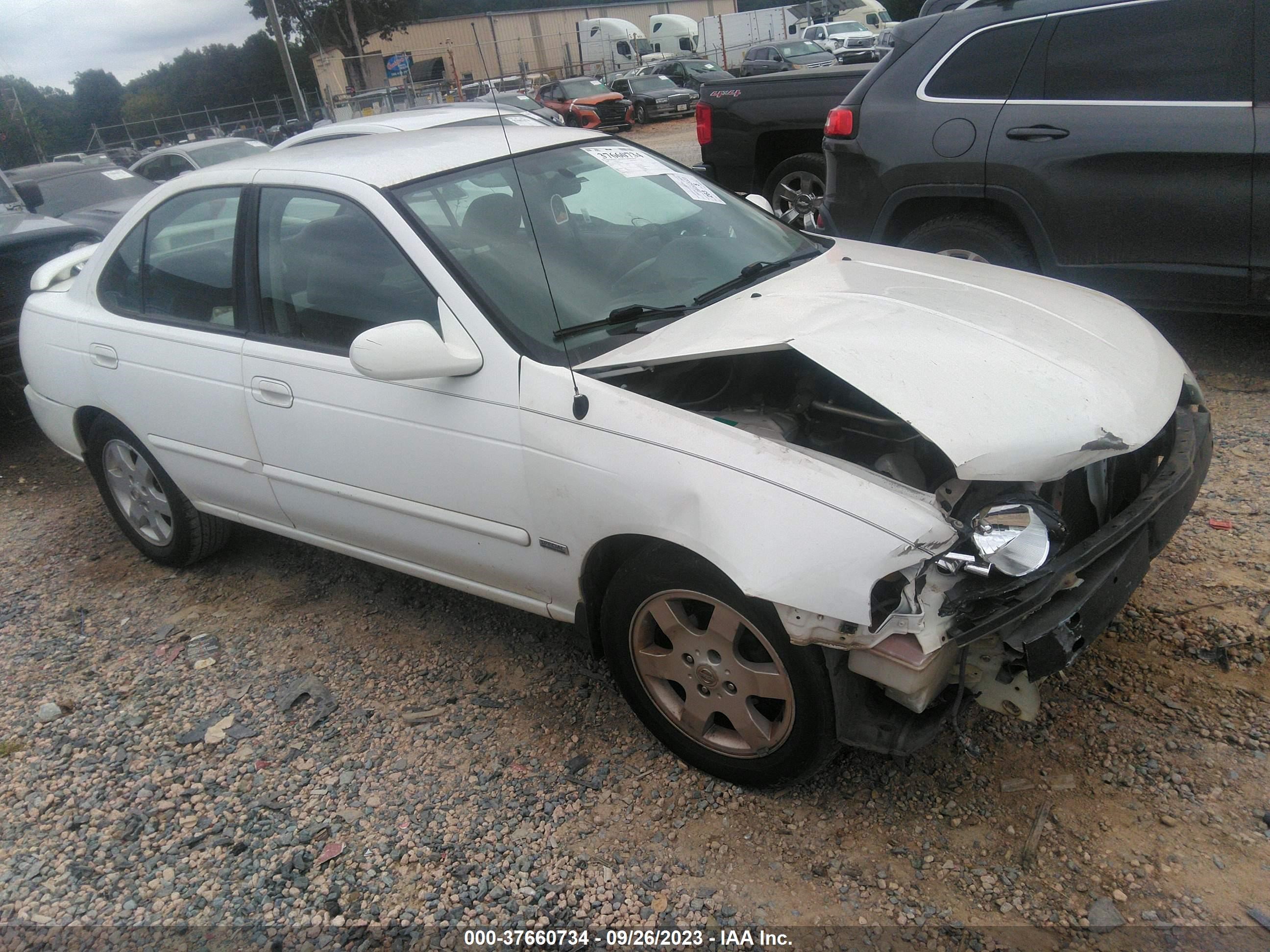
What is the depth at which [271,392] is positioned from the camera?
3250mm

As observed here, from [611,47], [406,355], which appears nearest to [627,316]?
[406,355]

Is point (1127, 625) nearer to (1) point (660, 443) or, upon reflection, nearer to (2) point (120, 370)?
(1) point (660, 443)

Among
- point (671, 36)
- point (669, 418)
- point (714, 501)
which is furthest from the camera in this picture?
point (671, 36)

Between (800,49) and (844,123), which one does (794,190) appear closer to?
(844,123)

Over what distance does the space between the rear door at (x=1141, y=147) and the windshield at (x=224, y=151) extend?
943 centimetres

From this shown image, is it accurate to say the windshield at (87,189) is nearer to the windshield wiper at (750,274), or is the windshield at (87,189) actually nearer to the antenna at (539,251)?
the antenna at (539,251)

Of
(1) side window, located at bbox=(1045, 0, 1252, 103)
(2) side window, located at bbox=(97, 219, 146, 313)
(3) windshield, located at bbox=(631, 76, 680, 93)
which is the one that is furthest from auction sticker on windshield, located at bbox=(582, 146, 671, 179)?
(3) windshield, located at bbox=(631, 76, 680, 93)

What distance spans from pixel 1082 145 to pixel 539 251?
3.04 metres

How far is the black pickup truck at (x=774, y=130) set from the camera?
23.1 feet

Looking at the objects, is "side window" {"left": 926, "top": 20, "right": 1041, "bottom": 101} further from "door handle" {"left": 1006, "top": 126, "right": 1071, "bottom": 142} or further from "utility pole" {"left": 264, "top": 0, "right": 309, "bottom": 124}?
"utility pole" {"left": 264, "top": 0, "right": 309, "bottom": 124}

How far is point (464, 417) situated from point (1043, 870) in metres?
1.94

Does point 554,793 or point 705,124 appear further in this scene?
point 705,124

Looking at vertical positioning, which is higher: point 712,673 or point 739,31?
point 739,31

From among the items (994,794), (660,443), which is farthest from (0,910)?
(994,794)
